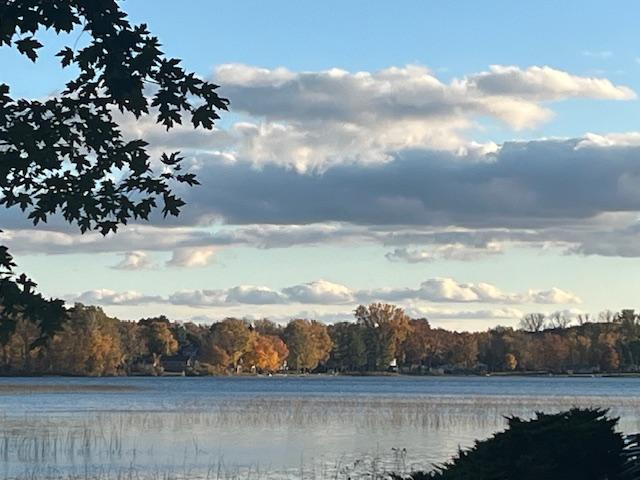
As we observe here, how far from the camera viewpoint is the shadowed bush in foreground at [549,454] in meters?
14.6

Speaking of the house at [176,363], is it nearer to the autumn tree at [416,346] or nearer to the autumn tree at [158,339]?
the autumn tree at [158,339]

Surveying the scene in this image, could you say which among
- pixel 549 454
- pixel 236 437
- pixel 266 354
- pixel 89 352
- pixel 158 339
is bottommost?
pixel 236 437

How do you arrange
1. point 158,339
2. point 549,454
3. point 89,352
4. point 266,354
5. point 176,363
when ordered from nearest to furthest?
point 549,454
point 89,352
point 266,354
point 158,339
point 176,363

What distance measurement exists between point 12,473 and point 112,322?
124m

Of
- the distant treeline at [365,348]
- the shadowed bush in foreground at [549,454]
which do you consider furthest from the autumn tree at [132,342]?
the shadowed bush in foreground at [549,454]

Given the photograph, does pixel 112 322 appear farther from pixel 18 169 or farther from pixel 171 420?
pixel 18 169

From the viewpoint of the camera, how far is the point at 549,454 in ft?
48.3

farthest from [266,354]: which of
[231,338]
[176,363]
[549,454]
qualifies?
[549,454]

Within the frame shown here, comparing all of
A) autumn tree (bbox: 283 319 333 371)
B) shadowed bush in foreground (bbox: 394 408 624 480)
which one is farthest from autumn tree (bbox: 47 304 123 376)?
shadowed bush in foreground (bbox: 394 408 624 480)

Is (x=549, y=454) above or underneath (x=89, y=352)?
underneath

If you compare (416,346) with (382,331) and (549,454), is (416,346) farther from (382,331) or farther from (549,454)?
(549,454)

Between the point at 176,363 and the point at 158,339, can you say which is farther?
the point at 176,363

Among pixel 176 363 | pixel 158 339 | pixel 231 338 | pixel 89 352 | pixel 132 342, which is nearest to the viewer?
pixel 89 352

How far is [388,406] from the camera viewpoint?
66438 millimetres
